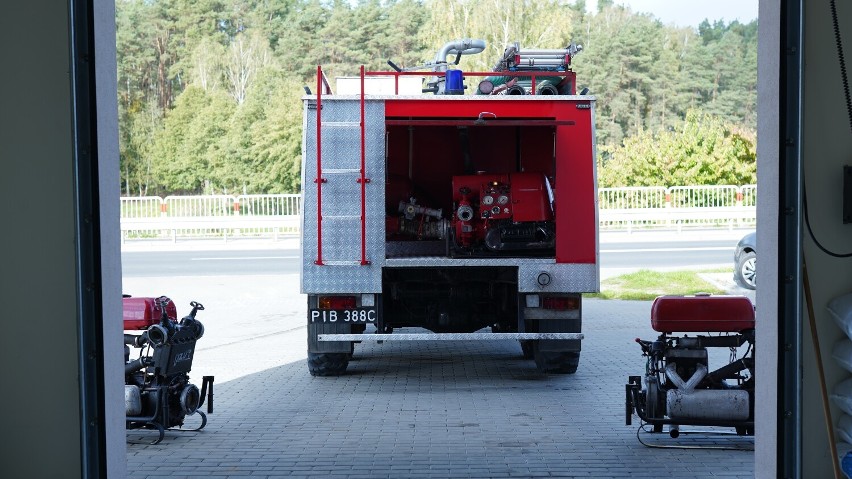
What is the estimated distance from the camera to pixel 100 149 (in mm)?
4746

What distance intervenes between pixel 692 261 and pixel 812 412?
2099 centimetres

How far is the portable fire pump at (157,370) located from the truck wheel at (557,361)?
12.9 feet

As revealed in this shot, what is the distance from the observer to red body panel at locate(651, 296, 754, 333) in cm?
750

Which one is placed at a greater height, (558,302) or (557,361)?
(558,302)

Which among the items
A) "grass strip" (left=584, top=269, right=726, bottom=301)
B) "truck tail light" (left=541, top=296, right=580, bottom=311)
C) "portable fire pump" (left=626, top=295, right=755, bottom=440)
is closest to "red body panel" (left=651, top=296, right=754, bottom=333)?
"portable fire pump" (left=626, top=295, right=755, bottom=440)

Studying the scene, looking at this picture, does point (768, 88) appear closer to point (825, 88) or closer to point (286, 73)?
point (825, 88)

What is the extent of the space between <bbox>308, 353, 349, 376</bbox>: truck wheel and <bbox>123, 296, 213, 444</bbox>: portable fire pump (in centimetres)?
285

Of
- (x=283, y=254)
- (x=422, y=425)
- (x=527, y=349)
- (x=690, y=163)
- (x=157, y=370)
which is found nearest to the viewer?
(x=157, y=370)

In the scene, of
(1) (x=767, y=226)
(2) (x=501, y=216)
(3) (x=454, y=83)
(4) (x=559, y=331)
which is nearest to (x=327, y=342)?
(2) (x=501, y=216)

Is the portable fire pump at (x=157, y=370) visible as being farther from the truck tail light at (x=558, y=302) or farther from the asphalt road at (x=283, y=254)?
the asphalt road at (x=283, y=254)

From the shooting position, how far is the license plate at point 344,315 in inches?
412

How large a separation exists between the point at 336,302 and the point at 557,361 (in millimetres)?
2338

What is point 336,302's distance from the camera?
10.5 metres

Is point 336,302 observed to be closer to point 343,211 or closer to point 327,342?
point 327,342
